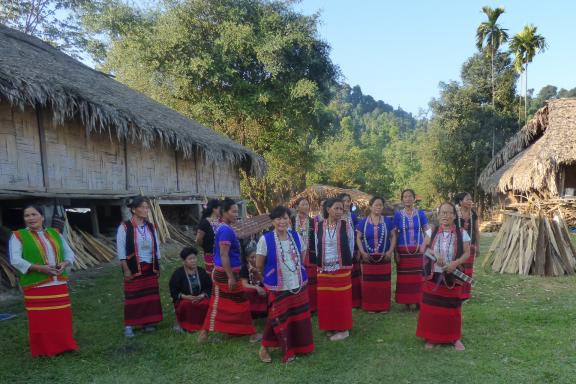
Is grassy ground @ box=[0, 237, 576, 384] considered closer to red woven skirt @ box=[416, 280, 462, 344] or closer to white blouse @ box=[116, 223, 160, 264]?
red woven skirt @ box=[416, 280, 462, 344]

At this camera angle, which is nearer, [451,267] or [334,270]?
[451,267]

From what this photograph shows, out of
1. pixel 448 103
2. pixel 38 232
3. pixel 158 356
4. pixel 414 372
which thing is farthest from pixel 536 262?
pixel 448 103

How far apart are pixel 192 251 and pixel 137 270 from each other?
647mm

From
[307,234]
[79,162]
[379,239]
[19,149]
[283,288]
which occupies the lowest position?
[283,288]

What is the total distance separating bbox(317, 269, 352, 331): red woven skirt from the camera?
4707 millimetres

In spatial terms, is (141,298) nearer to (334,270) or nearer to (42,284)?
(42,284)

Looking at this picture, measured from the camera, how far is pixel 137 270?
495 cm

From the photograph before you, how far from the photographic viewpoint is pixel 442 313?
435cm

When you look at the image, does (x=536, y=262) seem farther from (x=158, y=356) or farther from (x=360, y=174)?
(x=360, y=174)

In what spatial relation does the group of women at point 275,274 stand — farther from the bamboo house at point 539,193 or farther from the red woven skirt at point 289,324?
the bamboo house at point 539,193

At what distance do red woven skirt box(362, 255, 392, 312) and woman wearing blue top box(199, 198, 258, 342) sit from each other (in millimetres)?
1793

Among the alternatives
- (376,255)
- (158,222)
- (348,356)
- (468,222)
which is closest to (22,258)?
(348,356)

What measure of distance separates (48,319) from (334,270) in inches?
115

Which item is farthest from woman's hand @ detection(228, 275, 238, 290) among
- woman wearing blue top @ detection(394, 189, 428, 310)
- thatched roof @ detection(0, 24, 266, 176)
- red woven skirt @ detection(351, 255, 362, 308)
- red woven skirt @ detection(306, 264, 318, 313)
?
thatched roof @ detection(0, 24, 266, 176)
